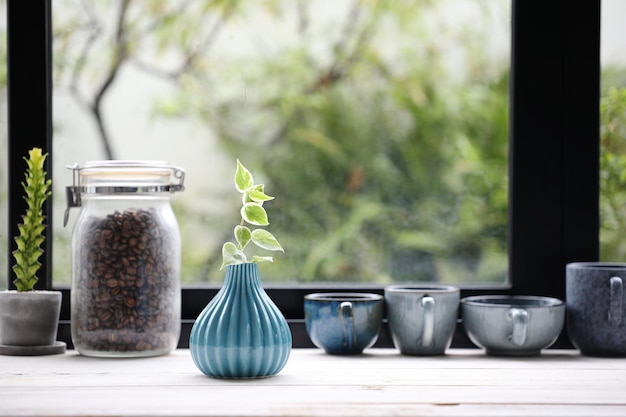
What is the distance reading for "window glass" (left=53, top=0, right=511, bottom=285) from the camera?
183 cm

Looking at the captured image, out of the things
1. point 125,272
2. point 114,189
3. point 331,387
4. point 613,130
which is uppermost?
point 613,130

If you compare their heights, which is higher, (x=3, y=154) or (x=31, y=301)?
(x=3, y=154)

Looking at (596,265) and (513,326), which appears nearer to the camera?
(513,326)

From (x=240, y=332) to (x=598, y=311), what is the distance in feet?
1.64

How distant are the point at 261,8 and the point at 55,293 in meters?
1.05

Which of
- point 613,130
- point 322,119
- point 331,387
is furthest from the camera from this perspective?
point 322,119

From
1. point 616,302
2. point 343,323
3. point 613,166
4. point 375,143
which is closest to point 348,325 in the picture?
point 343,323

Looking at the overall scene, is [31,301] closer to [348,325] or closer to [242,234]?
[242,234]

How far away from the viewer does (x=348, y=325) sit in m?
1.14

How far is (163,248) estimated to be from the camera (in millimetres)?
1136

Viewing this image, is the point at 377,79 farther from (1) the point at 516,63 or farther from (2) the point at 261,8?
(1) the point at 516,63

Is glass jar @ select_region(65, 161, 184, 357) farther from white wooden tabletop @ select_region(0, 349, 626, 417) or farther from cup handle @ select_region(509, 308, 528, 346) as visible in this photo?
cup handle @ select_region(509, 308, 528, 346)

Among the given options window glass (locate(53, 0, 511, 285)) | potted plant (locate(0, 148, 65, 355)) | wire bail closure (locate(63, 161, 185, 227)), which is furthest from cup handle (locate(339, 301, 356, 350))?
window glass (locate(53, 0, 511, 285))

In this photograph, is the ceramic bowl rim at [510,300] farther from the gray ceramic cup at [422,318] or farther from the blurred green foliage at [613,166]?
the blurred green foliage at [613,166]
